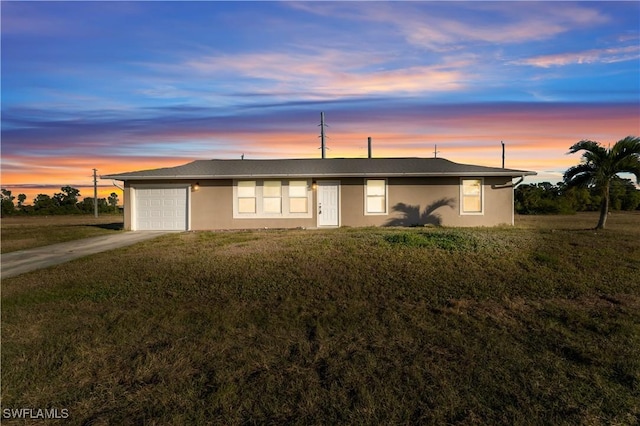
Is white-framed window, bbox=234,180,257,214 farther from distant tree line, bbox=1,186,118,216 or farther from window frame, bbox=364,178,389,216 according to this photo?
distant tree line, bbox=1,186,118,216

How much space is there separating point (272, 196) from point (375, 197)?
455cm

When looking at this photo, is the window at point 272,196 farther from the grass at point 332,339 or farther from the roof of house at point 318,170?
the grass at point 332,339

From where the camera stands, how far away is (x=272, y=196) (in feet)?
59.6

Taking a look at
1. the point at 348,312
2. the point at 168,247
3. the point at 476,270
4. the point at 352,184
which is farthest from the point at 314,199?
the point at 348,312

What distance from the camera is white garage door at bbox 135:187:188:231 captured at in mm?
18281

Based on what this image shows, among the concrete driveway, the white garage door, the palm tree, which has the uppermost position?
the palm tree

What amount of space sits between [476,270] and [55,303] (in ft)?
25.9

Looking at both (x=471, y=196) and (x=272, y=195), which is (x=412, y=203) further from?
(x=272, y=195)

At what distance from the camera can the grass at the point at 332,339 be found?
3.63 metres

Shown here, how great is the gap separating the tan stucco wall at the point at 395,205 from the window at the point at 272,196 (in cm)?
54

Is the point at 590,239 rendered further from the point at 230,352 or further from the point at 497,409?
the point at 230,352

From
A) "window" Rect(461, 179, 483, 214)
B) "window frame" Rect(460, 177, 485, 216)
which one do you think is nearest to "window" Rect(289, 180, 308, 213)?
"window frame" Rect(460, 177, 485, 216)

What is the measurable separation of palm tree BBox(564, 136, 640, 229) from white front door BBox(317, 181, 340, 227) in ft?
30.2

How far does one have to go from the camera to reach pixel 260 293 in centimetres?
730
